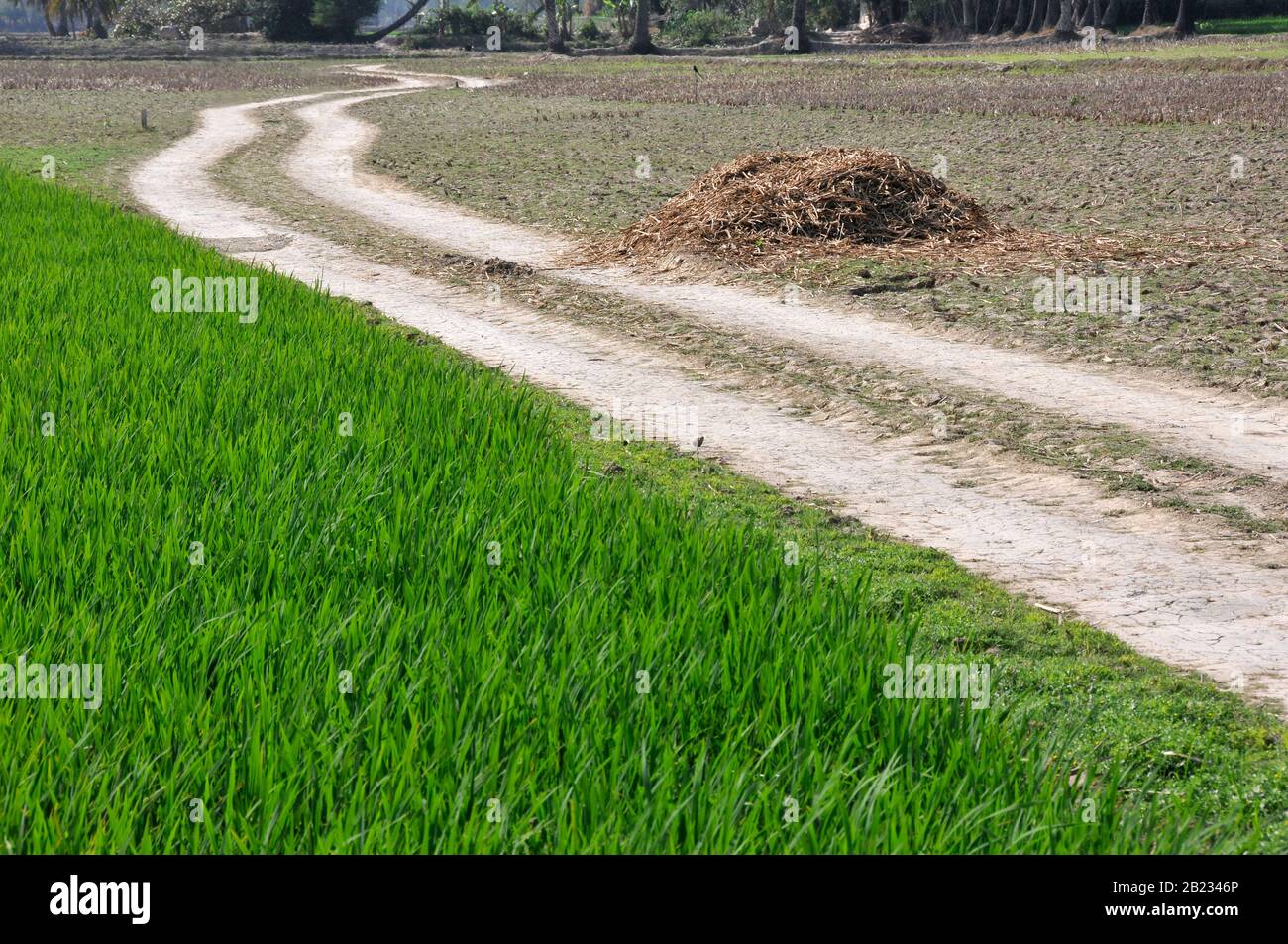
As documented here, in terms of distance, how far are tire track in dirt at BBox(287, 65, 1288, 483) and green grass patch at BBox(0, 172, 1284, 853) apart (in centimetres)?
280

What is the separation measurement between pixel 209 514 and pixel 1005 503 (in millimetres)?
4065

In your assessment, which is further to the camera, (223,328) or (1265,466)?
(223,328)

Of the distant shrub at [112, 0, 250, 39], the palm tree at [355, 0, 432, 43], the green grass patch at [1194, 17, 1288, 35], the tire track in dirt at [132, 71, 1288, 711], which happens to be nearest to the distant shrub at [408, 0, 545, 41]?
the palm tree at [355, 0, 432, 43]

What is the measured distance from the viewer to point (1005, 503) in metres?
7.03

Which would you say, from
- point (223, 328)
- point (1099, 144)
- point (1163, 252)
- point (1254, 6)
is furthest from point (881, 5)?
point (223, 328)

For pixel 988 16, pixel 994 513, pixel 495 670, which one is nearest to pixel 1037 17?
pixel 988 16

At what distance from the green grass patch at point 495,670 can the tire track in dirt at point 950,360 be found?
2803 millimetres

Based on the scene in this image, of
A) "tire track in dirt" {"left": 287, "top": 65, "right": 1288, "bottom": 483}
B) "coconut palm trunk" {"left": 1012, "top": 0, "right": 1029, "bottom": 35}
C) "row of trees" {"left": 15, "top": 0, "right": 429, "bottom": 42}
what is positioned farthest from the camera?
"row of trees" {"left": 15, "top": 0, "right": 429, "bottom": 42}

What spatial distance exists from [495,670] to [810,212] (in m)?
12.9

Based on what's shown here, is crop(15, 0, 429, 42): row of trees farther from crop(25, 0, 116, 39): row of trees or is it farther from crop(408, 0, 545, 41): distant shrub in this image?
crop(408, 0, 545, 41): distant shrub

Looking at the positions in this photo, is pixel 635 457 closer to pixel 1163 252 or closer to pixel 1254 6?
pixel 1163 252

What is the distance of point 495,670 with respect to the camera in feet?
11.7

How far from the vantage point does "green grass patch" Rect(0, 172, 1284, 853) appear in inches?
118
